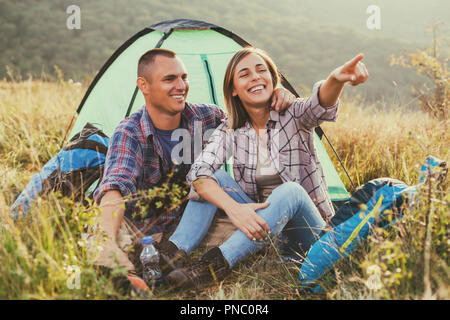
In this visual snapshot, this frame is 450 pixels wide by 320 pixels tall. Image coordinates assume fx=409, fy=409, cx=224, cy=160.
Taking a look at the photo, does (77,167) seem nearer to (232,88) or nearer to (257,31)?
(232,88)

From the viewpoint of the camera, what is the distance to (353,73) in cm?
195

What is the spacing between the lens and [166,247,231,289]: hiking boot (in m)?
1.98

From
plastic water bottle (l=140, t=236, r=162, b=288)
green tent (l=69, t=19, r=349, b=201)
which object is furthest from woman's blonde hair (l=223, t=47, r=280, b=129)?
plastic water bottle (l=140, t=236, r=162, b=288)

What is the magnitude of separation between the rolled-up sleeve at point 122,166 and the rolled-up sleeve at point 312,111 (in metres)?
0.96

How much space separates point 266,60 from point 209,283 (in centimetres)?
131

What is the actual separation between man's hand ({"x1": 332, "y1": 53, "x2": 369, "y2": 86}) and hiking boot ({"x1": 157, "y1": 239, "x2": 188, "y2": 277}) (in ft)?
3.95

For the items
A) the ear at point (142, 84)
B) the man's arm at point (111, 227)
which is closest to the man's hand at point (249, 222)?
the man's arm at point (111, 227)

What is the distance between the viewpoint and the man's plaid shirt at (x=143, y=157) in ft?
7.59

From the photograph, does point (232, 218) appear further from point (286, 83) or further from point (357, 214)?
point (286, 83)

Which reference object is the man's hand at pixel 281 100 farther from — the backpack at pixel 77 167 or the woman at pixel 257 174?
the backpack at pixel 77 167

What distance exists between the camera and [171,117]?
106 inches

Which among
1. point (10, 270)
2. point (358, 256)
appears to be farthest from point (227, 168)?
point (10, 270)

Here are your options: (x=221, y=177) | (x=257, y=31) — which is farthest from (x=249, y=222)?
(x=257, y=31)

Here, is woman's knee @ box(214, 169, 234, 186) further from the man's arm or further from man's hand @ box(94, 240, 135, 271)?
man's hand @ box(94, 240, 135, 271)
